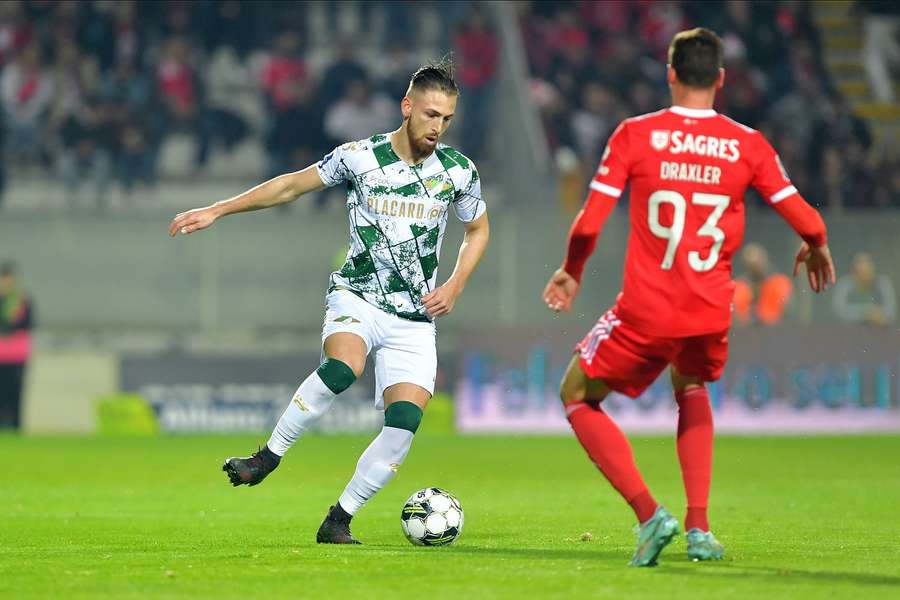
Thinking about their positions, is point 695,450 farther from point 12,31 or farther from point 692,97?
point 12,31

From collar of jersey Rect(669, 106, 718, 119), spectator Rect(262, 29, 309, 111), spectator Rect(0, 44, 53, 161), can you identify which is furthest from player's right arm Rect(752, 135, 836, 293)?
spectator Rect(0, 44, 53, 161)

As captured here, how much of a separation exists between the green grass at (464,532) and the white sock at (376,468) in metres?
0.27

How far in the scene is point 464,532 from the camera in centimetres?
861

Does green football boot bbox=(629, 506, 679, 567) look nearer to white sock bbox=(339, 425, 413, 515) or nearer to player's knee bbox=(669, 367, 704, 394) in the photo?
player's knee bbox=(669, 367, 704, 394)

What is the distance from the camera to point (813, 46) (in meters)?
23.6

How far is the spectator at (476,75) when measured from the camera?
68.4 ft

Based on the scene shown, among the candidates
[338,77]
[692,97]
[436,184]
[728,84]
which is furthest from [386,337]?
[728,84]

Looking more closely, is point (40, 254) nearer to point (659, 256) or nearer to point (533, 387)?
point (533, 387)

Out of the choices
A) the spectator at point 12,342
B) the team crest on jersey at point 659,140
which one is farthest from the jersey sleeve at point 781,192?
the spectator at point 12,342

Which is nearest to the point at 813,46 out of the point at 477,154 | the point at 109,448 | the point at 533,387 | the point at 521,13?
the point at 521,13

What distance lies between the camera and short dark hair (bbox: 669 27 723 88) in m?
6.58

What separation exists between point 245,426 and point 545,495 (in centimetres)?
844

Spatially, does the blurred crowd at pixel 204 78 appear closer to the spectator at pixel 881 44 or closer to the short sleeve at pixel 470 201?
the spectator at pixel 881 44

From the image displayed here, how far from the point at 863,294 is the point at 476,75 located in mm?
5724
